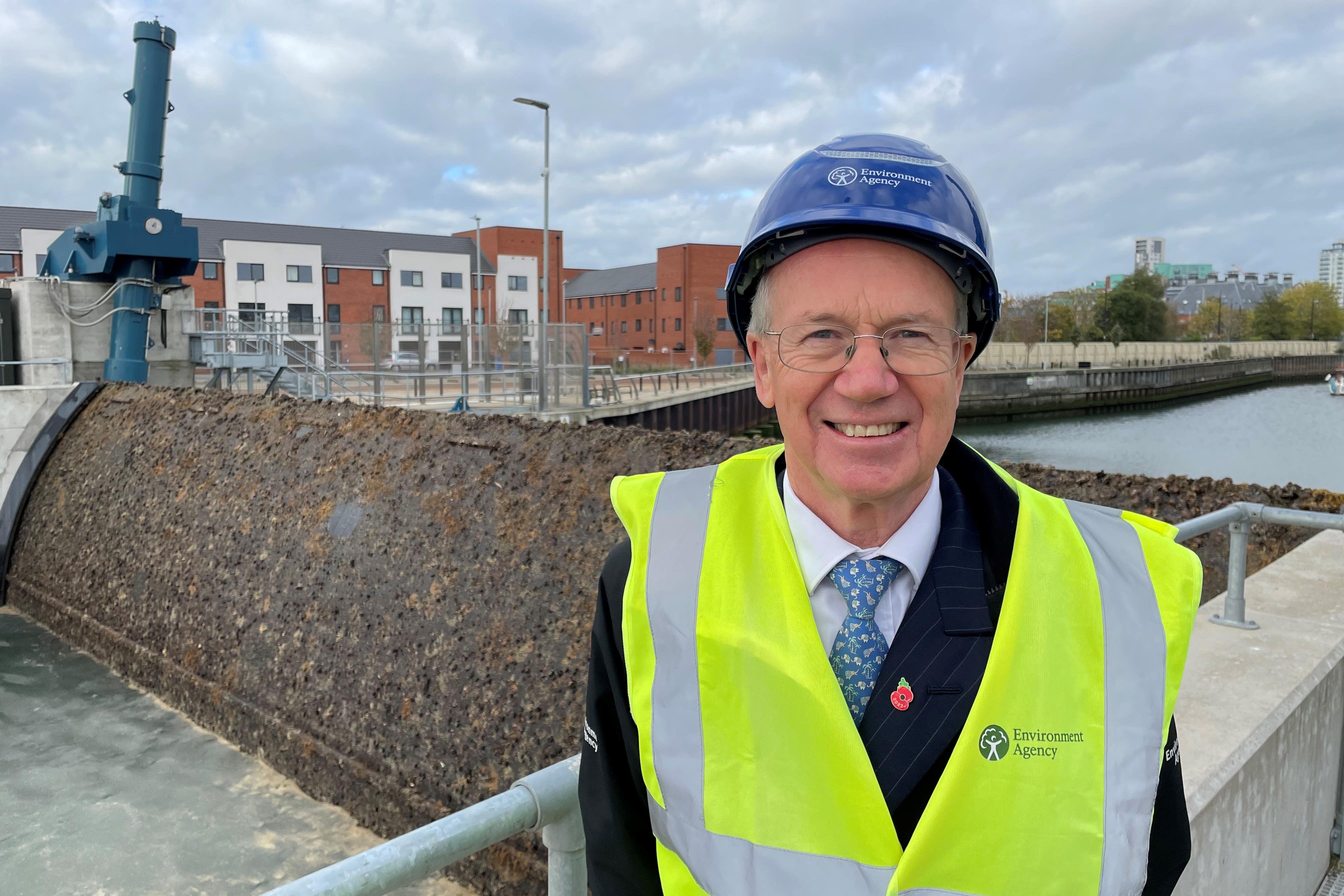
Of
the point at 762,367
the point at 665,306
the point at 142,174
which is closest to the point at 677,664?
the point at 762,367

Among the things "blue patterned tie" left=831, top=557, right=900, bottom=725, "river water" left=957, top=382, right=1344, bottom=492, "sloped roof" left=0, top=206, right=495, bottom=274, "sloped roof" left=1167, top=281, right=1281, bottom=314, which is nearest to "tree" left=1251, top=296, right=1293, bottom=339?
"sloped roof" left=1167, top=281, right=1281, bottom=314

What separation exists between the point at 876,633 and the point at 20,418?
568 inches

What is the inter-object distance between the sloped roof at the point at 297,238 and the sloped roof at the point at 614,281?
11.3 meters

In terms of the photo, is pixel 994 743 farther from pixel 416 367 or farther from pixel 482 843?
pixel 416 367

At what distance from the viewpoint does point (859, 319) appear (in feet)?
5.07

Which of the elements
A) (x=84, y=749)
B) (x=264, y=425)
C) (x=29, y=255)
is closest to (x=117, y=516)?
(x=264, y=425)

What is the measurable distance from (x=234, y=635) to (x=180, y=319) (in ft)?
42.3

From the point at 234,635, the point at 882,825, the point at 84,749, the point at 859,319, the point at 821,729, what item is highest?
the point at 859,319

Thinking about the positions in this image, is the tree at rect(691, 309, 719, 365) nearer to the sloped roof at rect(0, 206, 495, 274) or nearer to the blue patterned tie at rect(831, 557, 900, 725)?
the sloped roof at rect(0, 206, 495, 274)

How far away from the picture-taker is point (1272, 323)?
Result: 10469 cm

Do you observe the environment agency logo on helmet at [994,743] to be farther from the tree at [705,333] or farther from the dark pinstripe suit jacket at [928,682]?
the tree at [705,333]

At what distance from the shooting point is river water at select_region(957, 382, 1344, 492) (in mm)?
33875

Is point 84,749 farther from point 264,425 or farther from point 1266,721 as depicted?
point 1266,721

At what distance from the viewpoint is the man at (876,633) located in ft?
4.34
